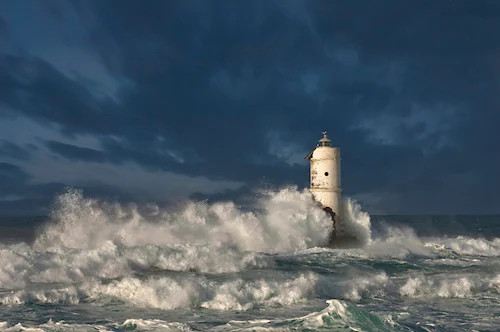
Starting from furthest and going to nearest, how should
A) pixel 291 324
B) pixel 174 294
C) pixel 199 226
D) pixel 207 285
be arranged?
1. pixel 199 226
2. pixel 207 285
3. pixel 174 294
4. pixel 291 324

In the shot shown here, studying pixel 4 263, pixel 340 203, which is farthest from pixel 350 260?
pixel 4 263

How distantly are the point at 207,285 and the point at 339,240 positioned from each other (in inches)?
744

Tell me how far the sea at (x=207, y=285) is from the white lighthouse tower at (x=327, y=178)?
15.7 ft

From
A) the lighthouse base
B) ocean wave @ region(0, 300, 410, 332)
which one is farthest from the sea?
the lighthouse base

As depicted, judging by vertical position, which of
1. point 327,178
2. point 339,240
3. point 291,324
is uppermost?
point 327,178

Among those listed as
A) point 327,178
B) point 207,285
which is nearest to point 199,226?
point 327,178

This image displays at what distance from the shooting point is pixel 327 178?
2998cm

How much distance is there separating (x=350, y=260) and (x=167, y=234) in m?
10.6

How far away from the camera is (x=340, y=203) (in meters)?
30.7

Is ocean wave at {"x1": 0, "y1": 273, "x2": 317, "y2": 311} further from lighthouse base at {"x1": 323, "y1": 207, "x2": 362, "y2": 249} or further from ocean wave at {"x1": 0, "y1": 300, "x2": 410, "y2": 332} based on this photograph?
lighthouse base at {"x1": 323, "y1": 207, "x2": 362, "y2": 249}

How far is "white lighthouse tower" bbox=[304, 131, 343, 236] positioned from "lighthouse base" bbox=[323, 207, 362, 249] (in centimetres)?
14

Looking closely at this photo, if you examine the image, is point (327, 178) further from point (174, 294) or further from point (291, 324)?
point (291, 324)

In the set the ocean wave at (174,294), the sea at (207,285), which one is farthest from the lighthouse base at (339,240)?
the ocean wave at (174,294)

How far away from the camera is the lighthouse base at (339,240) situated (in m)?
29.7
